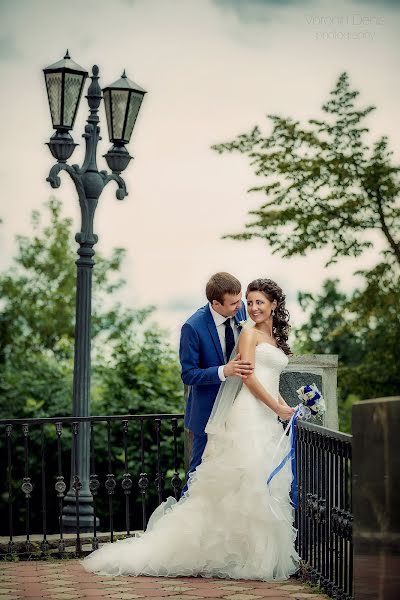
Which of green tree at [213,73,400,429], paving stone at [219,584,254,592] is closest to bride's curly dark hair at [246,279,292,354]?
paving stone at [219,584,254,592]

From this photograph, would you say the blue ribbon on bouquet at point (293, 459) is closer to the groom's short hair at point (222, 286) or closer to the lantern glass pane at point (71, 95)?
the groom's short hair at point (222, 286)

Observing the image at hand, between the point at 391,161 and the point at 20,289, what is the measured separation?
12017 mm

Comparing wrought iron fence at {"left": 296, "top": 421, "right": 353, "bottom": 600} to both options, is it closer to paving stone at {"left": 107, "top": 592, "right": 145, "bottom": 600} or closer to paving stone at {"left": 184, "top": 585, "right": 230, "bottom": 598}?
paving stone at {"left": 184, "top": 585, "right": 230, "bottom": 598}

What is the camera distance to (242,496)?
7434mm

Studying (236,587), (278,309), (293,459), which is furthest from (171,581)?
(278,309)

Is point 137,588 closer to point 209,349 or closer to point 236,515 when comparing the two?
point 236,515

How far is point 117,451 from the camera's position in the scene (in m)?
13.6

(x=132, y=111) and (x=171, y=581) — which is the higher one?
(x=132, y=111)

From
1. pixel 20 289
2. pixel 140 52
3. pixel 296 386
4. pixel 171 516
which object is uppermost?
pixel 140 52

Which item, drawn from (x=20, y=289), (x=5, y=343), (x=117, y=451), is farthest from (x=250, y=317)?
(x=20, y=289)

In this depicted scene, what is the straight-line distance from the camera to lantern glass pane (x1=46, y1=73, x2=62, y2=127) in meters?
10.3

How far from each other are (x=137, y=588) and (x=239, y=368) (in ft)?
5.02

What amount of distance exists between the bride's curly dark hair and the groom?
0.45ft

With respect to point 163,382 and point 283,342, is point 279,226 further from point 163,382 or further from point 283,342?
point 283,342
